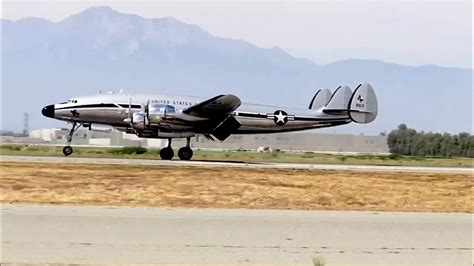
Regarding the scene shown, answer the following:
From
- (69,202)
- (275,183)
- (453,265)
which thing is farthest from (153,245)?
(275,183)

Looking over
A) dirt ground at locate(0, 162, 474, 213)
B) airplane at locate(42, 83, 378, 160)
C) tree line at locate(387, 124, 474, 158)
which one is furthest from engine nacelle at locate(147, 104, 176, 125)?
tree line at locate(387, 124, 474, 158)

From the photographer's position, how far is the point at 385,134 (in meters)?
114

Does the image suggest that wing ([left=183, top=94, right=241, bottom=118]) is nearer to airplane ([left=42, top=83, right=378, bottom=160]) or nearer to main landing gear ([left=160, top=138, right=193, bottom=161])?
airplane ([left=42, top=83, right=378, bottom=160])

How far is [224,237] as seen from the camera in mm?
11469

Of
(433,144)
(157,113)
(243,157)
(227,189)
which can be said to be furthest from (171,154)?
(433,144)

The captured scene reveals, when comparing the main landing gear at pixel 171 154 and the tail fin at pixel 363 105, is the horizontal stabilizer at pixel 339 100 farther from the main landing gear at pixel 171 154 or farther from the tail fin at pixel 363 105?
the main landing gear at pixel 171 154

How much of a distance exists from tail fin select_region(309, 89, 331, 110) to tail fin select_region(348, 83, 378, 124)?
1.80 metres

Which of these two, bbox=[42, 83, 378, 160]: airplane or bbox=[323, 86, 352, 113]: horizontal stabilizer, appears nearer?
bbox=[42, 83, 378, 160]: airplane

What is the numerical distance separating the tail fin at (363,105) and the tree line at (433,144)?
4009 centimetres

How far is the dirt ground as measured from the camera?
18.3 meters

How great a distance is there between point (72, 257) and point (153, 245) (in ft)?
4.52

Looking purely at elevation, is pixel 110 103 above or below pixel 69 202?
above

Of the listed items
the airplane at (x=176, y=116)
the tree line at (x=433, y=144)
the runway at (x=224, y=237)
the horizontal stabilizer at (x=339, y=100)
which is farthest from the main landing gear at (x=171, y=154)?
Answer: the tree line at (x=433, y=144)

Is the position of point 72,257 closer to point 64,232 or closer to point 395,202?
point 64,232
